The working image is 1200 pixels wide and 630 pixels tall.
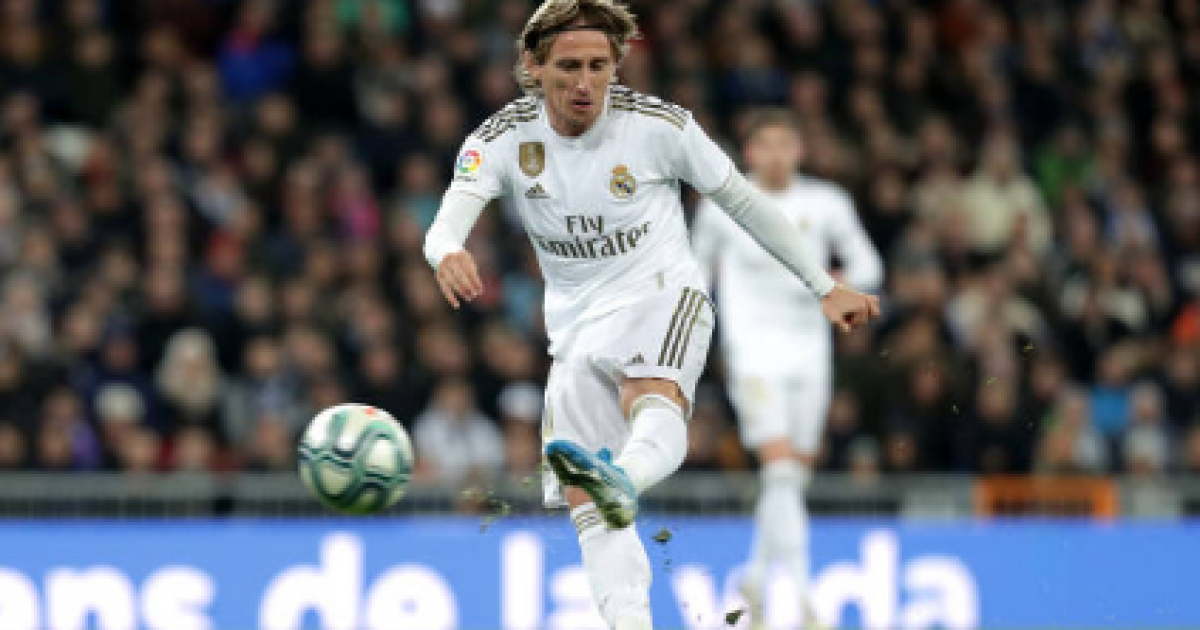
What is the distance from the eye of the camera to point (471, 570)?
1352cm

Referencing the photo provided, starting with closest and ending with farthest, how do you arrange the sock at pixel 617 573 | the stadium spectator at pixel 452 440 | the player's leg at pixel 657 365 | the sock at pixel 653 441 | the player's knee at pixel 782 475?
the sock at pixel 653 441 < the player's leg at pixel 657 365 < the sock at pixel 617 573 < the player's knee at pixel 782 475 < the stadium spectator at pixel 452 440

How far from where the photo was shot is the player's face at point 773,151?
470 inches

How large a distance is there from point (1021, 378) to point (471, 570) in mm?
4231

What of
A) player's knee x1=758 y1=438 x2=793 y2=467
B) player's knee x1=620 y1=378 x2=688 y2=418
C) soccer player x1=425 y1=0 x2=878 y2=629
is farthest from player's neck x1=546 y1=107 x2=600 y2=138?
player's knee x1=758 y1=438 x2=793 y2=467

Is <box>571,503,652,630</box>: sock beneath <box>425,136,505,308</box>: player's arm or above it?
beneath

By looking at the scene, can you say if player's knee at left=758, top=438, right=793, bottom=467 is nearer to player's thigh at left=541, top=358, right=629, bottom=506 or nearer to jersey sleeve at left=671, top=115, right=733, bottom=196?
player's thigh at left=541, top=358, right=629, bottom=506

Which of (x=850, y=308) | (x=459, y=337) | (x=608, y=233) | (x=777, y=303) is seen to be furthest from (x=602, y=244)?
(x=459, y=337)

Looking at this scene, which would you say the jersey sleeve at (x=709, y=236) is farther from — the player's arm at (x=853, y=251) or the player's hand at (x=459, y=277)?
the player's hand at (x=459, y=277)

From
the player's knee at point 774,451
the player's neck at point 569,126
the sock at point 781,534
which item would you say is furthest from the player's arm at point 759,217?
the player's knee at point 774,451

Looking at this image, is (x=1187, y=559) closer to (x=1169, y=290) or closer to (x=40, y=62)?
(x=1169, y=290)

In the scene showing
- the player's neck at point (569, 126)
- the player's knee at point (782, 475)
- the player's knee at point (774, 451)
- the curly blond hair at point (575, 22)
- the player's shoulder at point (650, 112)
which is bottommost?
the player's knee at point (782, 475)

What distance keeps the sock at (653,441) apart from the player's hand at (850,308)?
611 mm

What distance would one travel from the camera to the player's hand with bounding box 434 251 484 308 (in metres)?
7.14

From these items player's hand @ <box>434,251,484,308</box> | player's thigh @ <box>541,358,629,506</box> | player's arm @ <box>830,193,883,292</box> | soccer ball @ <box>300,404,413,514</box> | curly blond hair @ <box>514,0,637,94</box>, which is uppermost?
curly blond hair @ <box>514,0,637,94</box>
